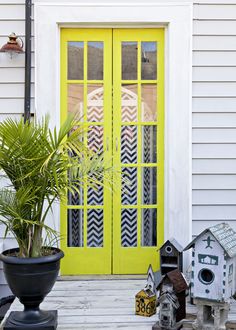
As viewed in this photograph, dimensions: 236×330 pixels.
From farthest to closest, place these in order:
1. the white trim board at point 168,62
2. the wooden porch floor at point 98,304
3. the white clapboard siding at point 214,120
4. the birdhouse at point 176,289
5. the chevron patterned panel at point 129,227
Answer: the chevron patterned panel at point 129,227 < the white clapboard siding at point 214,120 < the white trim board at point 168,62 < the wooden porch floor at point 98,304 < the birdhouse at point 176,289

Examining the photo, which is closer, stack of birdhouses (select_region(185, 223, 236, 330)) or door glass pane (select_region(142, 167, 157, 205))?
stack of birdhouses (select_region(185, 223, 236, 330))

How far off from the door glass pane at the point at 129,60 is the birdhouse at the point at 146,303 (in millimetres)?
1792

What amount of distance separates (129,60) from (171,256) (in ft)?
5.34

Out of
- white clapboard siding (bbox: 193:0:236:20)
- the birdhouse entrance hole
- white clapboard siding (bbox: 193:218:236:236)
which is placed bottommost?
the birdhouse entrance hole

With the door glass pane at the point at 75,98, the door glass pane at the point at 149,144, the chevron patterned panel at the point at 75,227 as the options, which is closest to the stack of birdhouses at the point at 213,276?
the door glass pane at the point at 149,144

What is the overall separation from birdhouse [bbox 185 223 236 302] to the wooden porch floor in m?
0.44

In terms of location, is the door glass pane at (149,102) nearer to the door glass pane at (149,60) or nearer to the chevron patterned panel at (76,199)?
the door glass pane at (149,60)

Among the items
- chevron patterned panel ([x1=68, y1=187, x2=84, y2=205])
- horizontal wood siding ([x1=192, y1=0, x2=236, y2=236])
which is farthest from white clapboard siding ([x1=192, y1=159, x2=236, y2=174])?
chevron patterned panel ([x1=68, y1=187, x2=84, y2=205])

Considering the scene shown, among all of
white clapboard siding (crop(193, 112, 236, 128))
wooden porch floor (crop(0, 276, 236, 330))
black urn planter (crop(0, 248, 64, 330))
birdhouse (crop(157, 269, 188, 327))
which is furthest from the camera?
white clapboard siding (crop(193, 112, 236, 128))

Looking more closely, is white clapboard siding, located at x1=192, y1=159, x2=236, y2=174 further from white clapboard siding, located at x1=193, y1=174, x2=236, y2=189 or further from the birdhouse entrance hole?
the birdhouse entrance hole

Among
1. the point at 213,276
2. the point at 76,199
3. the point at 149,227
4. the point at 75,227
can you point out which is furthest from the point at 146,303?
the point at 76,199

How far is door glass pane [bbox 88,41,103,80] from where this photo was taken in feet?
13.5

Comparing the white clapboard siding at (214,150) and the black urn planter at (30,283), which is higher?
the white clapboard siding at (214,150)

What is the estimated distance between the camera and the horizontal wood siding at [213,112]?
4.08m
